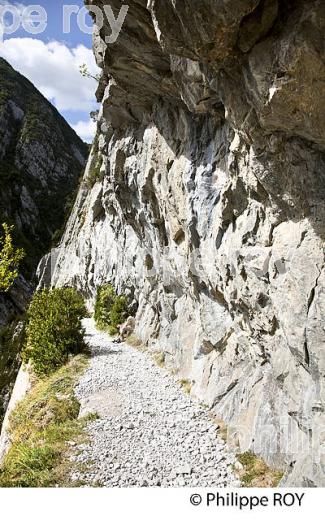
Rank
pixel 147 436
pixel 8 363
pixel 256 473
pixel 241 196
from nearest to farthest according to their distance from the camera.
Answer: pixel 256 473, pixel 241 196, pixel 147 436, pixel 8 363

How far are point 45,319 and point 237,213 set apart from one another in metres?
13.6

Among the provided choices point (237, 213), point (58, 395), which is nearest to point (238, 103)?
point (237, 213)

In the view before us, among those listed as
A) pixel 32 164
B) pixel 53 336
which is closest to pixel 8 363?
pixel 53 336

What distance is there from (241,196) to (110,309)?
20258mm

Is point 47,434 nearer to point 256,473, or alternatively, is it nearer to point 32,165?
point 256,473

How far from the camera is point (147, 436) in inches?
433

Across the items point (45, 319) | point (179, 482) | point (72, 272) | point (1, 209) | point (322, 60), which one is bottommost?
point (179, 482)

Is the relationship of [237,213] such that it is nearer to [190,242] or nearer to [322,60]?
[190,242]

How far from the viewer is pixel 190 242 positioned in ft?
47.2

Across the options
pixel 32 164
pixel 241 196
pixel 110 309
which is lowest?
pixel 110 309

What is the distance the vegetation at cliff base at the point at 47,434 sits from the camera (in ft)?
30.1

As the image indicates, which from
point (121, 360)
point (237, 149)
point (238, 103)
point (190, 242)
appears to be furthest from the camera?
point (121, 360)

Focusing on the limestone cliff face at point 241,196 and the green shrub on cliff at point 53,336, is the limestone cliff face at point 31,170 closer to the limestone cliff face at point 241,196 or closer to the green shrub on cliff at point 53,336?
the green shrub on cliff at point 53,336

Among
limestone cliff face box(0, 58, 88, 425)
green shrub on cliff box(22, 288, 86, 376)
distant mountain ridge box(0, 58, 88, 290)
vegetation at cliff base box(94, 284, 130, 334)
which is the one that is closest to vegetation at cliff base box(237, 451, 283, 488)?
green shrub on cliff box(22, 288, 86, 376)
